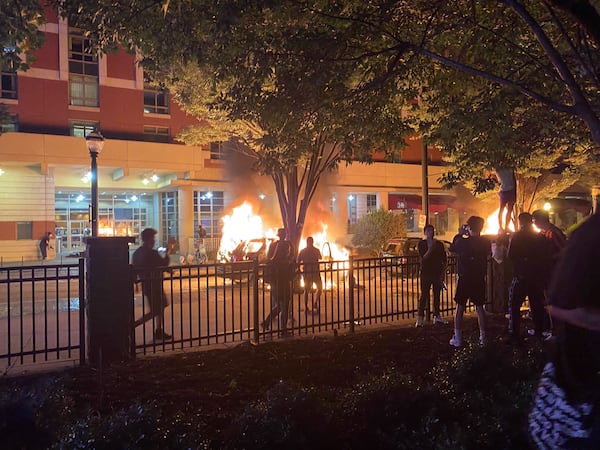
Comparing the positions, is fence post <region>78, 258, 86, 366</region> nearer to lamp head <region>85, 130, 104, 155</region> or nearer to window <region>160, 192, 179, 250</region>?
lamp head <region>85, 130, 104, 155</region>

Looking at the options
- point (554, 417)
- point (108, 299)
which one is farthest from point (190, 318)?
point (554, 417)

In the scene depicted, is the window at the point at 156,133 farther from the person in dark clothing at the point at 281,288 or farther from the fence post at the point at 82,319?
the fence post at the point at 82,319

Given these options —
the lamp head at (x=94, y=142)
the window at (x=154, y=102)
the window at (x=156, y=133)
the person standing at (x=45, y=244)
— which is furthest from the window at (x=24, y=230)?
the lamp head at (x=94, y=142)

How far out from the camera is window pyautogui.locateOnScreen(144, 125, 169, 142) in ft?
98.2

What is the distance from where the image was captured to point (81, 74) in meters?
28.3

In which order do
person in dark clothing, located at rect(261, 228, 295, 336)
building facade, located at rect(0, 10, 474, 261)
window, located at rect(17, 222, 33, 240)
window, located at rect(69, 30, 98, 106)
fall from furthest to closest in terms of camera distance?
window, located at rect(69, 30, 98, 106) → window, located at rect(17, 222, 33, 240) → building facade, located at rect(0, 10, 474, 261) → person in dark clothing, located at rect(261, 228, 295, 336)

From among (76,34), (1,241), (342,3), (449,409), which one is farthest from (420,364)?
(76,34)

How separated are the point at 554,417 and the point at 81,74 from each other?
3106cm

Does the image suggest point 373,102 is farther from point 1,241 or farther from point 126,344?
point 1,241

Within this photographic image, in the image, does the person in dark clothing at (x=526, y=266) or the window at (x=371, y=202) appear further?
the window at (x=371, y=202)

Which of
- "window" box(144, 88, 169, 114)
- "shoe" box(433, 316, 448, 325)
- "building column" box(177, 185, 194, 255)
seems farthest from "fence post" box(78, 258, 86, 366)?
"window" box(144, 88, 169, 114)

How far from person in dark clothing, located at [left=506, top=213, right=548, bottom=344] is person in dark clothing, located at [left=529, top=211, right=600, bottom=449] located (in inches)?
178

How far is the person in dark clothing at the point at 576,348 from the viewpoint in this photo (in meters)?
2.07

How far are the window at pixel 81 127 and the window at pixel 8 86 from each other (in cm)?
316
